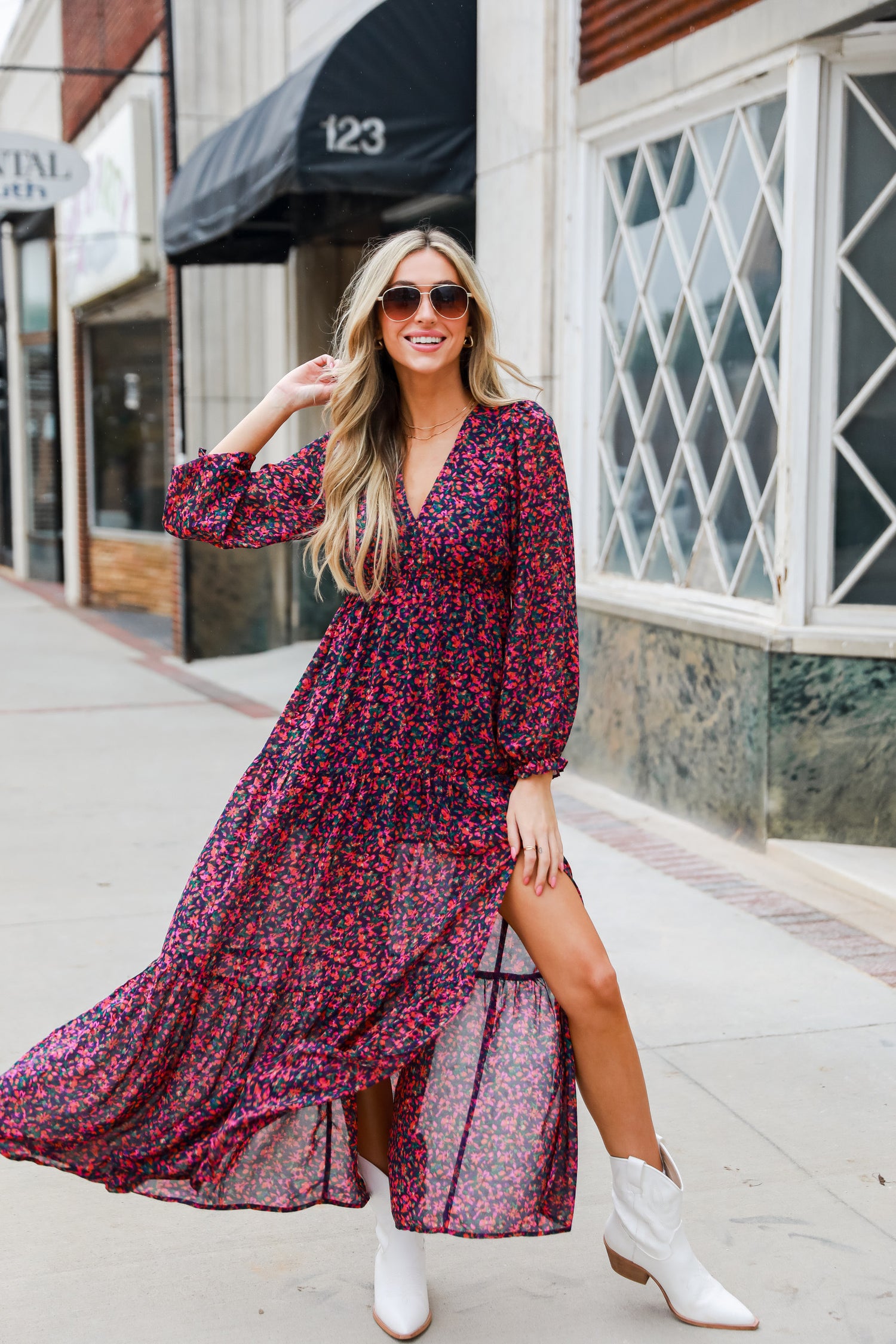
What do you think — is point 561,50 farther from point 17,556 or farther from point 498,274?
point 17,556

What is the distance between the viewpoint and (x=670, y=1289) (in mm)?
2598

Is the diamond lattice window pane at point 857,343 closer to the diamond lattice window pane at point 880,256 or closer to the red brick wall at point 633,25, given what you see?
the diamond lattice window pane at point 880,256

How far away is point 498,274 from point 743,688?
275cm

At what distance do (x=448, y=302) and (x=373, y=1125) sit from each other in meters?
1.42

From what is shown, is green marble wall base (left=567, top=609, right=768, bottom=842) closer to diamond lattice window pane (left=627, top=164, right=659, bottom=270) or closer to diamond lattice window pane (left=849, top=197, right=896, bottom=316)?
diamond lattice window pane (left=849, top=197, right=896, bottom=316)

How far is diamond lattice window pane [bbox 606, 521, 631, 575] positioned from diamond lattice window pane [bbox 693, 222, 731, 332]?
1120mm

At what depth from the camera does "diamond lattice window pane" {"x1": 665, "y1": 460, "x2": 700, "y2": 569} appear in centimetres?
627

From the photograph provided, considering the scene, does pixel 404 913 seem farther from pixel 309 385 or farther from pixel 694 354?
pixel 694 354

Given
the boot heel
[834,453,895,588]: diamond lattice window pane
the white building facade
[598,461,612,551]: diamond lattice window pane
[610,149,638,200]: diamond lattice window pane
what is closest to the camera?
the boot heel

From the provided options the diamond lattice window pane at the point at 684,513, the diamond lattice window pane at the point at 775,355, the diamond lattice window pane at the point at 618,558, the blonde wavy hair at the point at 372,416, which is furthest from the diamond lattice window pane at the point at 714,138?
the blonde wavy hair at the point at 372,416

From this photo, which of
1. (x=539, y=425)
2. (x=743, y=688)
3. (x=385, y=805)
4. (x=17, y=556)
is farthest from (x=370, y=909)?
(x=17, y=556)

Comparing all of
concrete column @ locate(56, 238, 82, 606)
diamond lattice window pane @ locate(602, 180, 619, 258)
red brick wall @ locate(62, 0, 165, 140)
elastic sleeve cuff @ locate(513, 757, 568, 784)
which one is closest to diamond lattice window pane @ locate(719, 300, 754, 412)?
diamond lattice window pane @ locate(602, 180, 619, 258)

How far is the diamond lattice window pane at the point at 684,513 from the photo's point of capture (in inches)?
→ 247

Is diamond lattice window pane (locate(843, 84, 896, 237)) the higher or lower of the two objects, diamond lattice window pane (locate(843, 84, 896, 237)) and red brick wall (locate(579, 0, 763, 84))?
the lower
